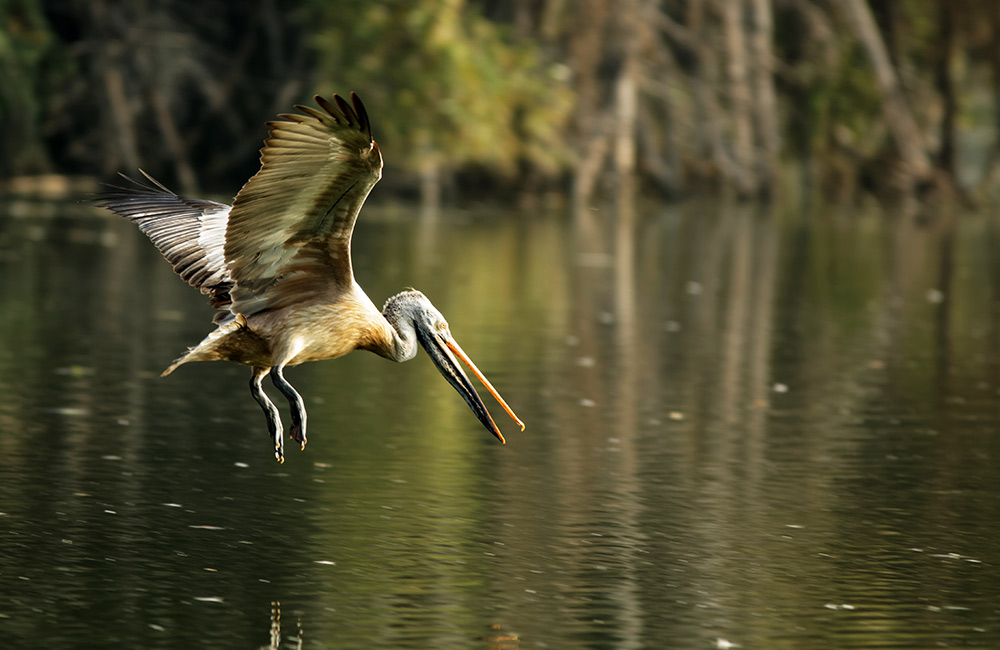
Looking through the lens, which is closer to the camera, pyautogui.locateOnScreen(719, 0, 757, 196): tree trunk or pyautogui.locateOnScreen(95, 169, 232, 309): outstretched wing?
pyautogui.locateOnScreen(95, 169, 232, 309): outstretched wing

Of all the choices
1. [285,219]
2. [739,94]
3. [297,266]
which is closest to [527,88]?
[739,94]

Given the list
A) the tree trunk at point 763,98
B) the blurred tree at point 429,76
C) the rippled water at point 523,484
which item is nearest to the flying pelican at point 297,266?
the rippled water at point 523,484

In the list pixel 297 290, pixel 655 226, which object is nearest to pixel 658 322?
pixel 297 290

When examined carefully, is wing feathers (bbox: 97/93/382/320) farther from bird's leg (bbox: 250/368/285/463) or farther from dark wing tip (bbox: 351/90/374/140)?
bird's leg (bbox: 250/368/285/463)

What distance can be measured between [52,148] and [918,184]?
52.2 feet

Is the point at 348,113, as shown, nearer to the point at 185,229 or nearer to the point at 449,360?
the point at 449,360

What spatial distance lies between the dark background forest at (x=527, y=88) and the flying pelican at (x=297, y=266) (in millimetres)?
20728

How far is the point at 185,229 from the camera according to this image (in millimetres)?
8086

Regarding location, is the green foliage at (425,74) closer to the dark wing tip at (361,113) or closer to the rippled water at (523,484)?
the rippled water at (523,484)

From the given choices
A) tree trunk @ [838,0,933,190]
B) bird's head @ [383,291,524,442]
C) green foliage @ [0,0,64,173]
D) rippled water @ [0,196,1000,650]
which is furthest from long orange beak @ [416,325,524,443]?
tree trunk @ [838,0,933,190]

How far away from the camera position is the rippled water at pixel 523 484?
633 centimetres

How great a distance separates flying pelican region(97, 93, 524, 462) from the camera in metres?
6.66

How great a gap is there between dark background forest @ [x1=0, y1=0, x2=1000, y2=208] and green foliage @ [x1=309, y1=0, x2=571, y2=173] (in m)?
0.03

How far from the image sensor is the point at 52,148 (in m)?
30.9
